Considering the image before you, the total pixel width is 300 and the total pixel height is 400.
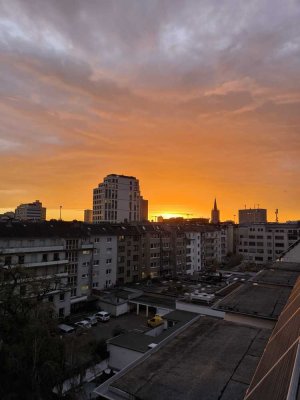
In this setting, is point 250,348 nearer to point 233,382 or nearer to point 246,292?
point 233,382

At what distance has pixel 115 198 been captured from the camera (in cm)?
14725

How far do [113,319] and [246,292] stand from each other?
2412 centimetres

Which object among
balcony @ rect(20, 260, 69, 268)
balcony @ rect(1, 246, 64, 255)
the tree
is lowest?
the tree

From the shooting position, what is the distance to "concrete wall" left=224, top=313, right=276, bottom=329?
19.5m

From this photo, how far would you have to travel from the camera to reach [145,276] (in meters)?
65.7

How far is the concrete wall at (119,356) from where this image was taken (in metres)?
27.0

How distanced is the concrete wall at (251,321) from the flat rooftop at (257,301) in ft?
0.96

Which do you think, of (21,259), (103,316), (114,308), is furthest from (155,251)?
(21,259)

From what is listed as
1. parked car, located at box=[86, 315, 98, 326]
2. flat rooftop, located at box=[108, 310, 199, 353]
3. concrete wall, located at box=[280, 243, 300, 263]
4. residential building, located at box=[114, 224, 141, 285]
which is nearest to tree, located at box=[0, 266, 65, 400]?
flat rooftop, located at box=[108, 310, 199, 353]

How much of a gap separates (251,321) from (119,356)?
44.5ft

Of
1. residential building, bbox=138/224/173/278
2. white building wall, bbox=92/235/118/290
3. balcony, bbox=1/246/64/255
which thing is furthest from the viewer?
residential building, bbox=138/224/173/278

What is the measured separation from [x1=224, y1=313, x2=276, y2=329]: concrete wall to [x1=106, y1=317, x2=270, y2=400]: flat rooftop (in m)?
2.06

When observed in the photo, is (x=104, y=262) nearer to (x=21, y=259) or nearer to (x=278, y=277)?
(x=21, y=259)

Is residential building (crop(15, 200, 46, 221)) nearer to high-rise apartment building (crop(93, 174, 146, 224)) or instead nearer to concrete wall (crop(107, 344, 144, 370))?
high-rise apartment building (crop(93, 174, 146, 224))
